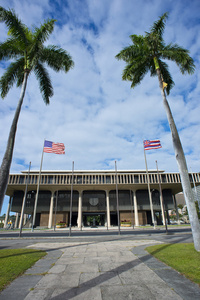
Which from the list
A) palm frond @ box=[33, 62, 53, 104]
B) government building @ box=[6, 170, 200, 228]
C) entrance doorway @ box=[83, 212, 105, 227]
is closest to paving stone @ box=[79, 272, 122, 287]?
→ palm frond @ box=[33, 62, 53, 104]

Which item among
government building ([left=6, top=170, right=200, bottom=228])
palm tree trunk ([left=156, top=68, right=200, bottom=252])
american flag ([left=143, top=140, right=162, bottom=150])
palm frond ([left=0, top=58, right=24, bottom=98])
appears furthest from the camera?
government building ([left=6, top=170, right=200, bottom=228])

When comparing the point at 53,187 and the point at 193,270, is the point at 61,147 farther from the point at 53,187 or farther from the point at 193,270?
the point at 193,270

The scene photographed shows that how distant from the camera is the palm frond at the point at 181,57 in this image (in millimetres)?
12859

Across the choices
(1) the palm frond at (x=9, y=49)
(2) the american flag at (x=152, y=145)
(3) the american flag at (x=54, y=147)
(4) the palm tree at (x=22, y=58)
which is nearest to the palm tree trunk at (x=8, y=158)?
(4) the palm tree at (x=22, y=58)

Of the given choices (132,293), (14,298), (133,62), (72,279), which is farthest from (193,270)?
(133,62)

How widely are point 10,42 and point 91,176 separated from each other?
1638 inches

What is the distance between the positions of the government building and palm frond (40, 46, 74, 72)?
37.9 meters

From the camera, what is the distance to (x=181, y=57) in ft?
42.5

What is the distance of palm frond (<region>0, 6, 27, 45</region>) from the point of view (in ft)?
33.0

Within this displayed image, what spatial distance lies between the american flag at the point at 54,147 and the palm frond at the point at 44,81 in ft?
60.0

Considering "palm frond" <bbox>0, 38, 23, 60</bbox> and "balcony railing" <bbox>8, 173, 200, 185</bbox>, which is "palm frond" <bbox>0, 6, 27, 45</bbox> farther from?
"balcony railing" <bbox>8, 173, 200, 185</bbox>

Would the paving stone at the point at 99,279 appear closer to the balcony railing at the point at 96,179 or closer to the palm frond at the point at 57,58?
the palm frond at the point at 57,58

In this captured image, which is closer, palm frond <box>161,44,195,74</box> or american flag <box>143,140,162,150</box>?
palm frond <box>161,44,195,74</box>

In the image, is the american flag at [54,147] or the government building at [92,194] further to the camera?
the government building at [92,194]
